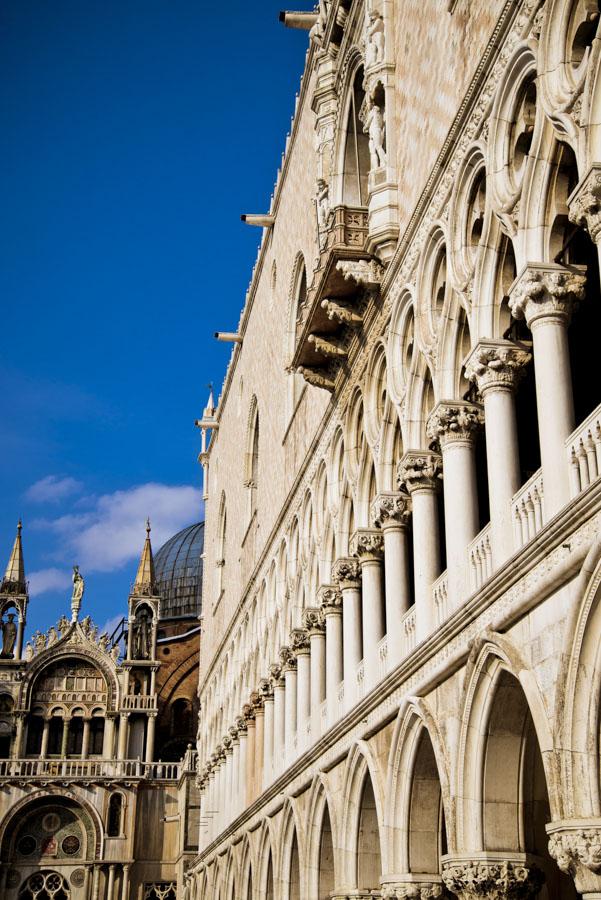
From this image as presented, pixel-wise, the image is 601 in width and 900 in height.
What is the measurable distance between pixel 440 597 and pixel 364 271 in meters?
4.95

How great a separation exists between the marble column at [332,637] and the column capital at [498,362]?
8.01 m

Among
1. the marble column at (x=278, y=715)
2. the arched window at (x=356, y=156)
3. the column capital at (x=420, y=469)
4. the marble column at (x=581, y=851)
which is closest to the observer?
the marble column at (x=581, y=851)

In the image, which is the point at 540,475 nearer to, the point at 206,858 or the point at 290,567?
the point at 290,567

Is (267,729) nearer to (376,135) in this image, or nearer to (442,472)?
(442,472)

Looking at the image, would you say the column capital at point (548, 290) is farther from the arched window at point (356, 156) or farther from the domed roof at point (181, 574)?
the domed roof at point (181, 574)

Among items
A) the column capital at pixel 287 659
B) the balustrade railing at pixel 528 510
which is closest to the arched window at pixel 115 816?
the column capital at pixel 287 659

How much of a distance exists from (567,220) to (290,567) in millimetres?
13625

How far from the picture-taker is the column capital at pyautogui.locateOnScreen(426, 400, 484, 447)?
515 inches

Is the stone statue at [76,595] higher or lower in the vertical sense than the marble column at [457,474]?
higher

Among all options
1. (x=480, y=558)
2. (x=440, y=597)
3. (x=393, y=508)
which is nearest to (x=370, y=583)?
(x=393, y=508)

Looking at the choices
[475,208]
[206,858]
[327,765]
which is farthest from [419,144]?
[206,858]

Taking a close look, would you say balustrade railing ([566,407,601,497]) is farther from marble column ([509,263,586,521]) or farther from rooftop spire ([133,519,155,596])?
rooftop spire ([133,519,155,596])

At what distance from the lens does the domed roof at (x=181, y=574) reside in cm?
6084

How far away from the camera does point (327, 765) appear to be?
1825 cm
